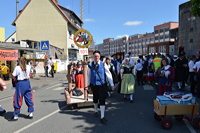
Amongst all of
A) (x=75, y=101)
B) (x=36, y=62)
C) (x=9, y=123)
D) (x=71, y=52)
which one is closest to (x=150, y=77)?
(x=75, y=101)

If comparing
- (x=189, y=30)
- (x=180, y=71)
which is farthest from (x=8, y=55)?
(x=189, y=30)

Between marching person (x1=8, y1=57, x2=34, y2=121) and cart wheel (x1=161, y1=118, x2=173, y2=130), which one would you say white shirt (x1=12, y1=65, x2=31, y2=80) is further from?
cart wheel (x1=161, y1=118, x2=173, y2=130)

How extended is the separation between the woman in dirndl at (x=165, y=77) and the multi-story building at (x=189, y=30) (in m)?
28.8

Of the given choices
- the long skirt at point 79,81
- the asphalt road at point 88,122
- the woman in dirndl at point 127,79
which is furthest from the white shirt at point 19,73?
the woman in dirndl at point 127,79

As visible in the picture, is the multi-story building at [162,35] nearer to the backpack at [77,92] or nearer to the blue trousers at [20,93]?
the backpack at [77,92]

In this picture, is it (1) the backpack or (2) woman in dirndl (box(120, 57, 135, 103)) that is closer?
(2) woman in dirndl (box(120, 57, 135, 103))

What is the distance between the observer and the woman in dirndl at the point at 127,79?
24.6 ft

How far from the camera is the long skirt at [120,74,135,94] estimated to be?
747 cm

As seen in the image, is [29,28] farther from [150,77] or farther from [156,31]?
[156,31]

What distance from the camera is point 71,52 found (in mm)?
35656

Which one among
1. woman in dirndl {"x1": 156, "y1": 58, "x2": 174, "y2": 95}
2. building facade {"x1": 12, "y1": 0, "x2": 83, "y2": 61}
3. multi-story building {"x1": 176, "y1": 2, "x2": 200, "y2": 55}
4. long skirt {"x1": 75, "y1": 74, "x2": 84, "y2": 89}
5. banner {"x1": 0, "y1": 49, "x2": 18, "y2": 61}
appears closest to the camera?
woman in dirndl {"x1": 156, "y1": 58, "x2": 174, "y2": 95}

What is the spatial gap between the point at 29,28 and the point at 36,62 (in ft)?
38.4

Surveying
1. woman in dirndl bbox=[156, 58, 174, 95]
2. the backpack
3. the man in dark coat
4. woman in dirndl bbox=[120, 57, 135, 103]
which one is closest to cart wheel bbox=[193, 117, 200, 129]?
woman in dirndl bbox=[156, 58, 174, 95]

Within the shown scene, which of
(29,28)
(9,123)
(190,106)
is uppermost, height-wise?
(29,28)
